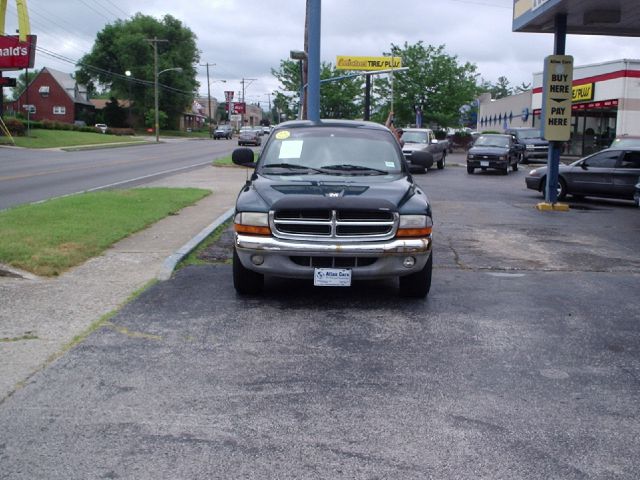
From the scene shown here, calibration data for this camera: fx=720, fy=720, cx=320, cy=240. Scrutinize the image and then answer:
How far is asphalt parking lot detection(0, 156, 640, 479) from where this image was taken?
3.84 m

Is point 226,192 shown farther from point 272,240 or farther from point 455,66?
point 455,66

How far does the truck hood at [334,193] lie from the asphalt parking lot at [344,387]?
1038 millimetres

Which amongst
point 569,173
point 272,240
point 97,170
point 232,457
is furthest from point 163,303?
point 97,170

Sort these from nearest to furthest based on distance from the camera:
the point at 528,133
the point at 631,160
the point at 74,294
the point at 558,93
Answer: the point at 74,294
the point at 558,93
the point at 631,160
the point at 528,133

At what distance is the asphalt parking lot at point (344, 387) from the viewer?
3.84m

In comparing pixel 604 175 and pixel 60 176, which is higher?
pixel 604 175

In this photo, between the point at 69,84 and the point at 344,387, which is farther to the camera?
the point at 69,84

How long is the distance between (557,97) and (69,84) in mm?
89881

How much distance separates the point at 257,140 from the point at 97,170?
31.9 m

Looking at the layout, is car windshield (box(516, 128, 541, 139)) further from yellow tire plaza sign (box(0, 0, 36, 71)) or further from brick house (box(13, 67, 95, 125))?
brick house (box(13, 67, 95, 125))

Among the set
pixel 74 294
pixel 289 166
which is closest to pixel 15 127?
pixel 74 294

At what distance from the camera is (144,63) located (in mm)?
93562

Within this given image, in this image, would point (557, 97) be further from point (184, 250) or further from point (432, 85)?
point (432, 85)

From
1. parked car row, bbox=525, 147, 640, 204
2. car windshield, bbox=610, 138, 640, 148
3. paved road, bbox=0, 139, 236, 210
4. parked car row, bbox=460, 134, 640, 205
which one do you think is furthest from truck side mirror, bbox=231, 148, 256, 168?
car windshield, bbox=610, 138, 640, 148
